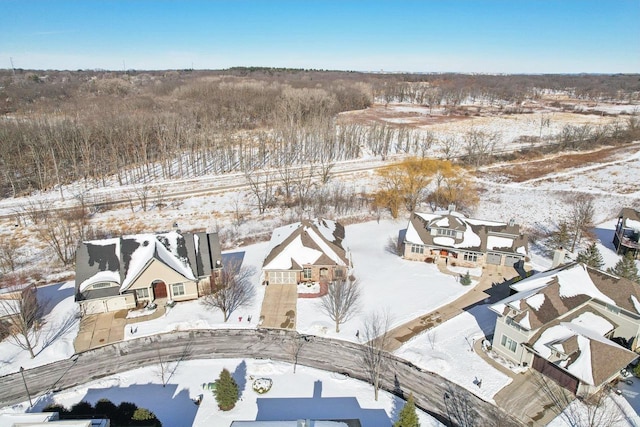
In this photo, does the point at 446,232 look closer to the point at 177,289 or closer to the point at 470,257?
the point at 470,257

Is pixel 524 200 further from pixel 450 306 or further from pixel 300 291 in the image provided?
pixel 300 291

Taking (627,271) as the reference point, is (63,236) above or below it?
below

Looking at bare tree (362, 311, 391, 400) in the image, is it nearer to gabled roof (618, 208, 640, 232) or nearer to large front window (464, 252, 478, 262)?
large front window (464, 252, 478, 262)

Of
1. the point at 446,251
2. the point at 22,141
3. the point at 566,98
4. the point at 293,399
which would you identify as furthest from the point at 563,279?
the point at 566,98

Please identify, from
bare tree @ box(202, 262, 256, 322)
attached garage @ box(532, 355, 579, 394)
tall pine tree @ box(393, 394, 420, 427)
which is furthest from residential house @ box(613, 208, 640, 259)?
bare tree @ box(202, 262, 256, 322)

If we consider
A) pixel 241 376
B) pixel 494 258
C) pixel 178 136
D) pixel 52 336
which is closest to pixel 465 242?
pixel 494 258
